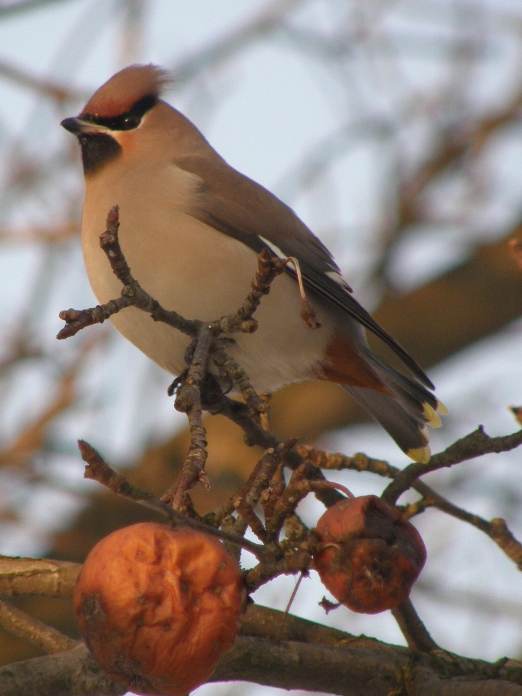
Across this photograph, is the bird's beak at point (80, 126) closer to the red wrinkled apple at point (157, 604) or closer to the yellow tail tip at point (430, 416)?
the yellow tail tip at point (430, 416)

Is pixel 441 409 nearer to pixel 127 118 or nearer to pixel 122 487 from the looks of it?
pixel 127 118

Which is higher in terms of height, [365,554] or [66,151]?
[66,151]

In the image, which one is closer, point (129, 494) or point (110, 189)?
point (129, 494)

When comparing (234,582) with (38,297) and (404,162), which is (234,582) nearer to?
(38,297)

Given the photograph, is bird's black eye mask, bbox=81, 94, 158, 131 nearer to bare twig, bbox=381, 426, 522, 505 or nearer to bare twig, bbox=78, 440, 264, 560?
bare twig, bbox=381, 426, 522, 505

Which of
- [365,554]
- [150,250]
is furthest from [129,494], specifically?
[150,250]

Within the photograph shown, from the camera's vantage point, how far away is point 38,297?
16.4 ft

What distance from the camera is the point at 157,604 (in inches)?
62.6

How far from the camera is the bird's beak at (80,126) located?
3.58m

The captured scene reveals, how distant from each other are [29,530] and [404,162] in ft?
10.2

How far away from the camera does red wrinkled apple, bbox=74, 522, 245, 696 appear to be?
1.57 metres

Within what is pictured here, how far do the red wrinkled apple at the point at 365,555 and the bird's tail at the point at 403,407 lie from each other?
149 centimetres

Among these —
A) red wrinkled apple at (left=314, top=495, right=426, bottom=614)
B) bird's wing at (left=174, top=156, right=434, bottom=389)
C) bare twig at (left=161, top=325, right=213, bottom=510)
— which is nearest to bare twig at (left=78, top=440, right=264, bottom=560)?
bare twig at (left=161, top=325, right=213, bottom=510)

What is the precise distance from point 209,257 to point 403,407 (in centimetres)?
89
